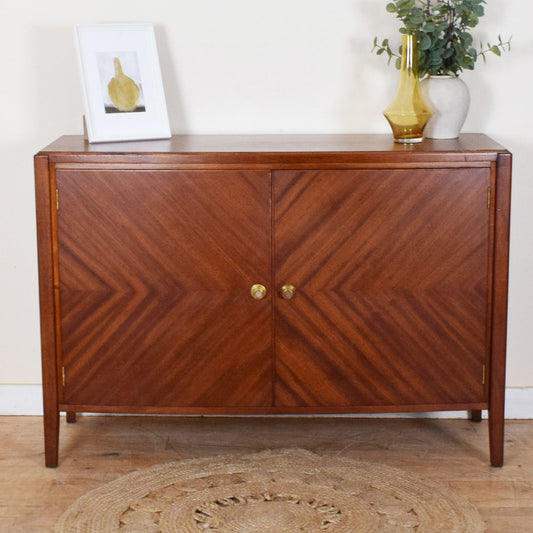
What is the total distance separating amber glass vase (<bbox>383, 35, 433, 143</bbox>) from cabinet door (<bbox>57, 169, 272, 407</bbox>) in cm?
41

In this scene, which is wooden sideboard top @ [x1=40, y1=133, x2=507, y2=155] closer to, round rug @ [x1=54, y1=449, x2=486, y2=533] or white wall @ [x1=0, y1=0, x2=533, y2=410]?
white wall @ [x1=0, y1=0, x2=533, y2=410]

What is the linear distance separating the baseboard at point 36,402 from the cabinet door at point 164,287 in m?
0.46

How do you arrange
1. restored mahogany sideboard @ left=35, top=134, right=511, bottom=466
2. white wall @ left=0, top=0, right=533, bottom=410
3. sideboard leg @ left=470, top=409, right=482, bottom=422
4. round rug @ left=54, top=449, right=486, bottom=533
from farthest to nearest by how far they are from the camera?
1. sideboard leg @ left=470, top=409, right=482, bottom=422
2. white wall @ left=0, top=0, right=533, bottom=410
3. restored mahogany sideboard @ left=35, top=134, right=511, bottom=466
4. round rug @ left=54, top=449, right=486, bottom=533

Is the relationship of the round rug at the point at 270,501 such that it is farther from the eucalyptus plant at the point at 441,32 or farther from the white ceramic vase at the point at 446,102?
the eucalyptus plant at the point at 441,32

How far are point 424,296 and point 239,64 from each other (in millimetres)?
858

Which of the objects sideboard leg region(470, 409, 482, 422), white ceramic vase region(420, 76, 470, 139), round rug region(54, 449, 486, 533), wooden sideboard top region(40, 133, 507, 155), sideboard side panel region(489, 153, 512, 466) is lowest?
round rug region(54, 449, 486, 533)

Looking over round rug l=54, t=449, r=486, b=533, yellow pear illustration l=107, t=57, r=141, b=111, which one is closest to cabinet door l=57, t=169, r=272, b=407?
round rug l=54, t=449, r=486, b=533

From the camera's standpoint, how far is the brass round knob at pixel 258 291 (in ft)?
7.85

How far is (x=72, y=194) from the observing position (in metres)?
2.36

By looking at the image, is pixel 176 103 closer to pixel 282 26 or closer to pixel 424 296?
pixel 282 26

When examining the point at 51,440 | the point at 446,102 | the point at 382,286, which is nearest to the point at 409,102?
the point at 446,102

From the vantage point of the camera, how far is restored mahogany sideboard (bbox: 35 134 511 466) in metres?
2.35

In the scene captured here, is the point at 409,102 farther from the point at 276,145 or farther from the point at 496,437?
the point at 496,437

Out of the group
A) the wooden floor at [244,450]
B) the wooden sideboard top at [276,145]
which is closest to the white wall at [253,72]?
the wooden sideboard top at [276,145]
